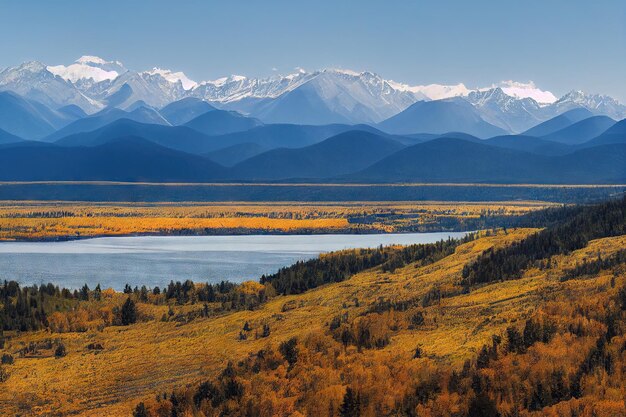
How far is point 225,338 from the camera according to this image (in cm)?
6575

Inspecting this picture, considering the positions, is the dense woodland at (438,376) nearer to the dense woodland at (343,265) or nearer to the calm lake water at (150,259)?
the dense woodland at (343,265)

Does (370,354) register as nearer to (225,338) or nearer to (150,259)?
(225,338)

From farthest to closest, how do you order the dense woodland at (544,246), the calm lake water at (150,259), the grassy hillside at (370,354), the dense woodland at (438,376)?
the calm lake water at (150,259)
the dense woodland at (544,246)
the grassy hillside at (370,354)
the dense woodland at (438,376)

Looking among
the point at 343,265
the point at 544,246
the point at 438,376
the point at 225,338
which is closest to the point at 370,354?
the point at 438,376

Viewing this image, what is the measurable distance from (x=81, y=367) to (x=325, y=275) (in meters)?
38.9

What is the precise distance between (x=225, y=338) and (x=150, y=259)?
86380 millimetres

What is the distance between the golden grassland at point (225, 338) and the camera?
51.0 m

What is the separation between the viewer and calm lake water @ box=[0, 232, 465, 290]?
118688 millimetres

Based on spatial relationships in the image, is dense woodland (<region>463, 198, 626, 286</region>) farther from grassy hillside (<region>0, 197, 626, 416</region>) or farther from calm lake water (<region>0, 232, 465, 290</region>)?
A: calm lake water (<region>0, 232, 465, 290</region>)

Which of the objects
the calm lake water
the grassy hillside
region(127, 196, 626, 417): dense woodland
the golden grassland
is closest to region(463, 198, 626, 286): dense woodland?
the grassy hillside

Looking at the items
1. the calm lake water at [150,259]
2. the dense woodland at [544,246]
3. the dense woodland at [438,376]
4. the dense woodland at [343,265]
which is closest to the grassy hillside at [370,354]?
the dense woodland at [438,376]

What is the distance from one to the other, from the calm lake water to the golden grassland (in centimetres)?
3759

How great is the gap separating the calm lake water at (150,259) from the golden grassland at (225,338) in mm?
37586

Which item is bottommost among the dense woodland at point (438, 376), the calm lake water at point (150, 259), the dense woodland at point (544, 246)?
the calm lake water at point (150, 259)
